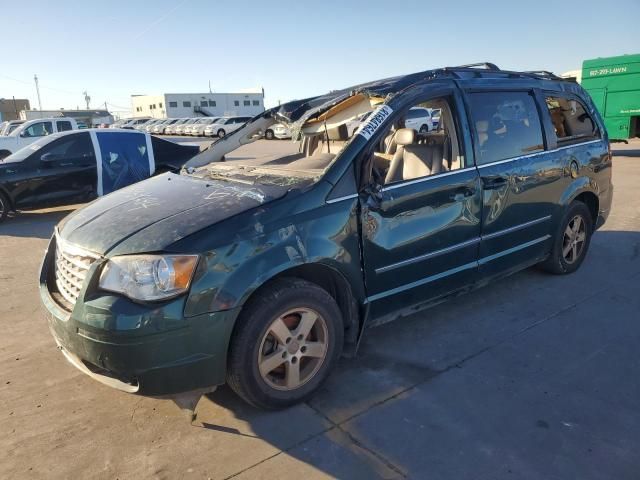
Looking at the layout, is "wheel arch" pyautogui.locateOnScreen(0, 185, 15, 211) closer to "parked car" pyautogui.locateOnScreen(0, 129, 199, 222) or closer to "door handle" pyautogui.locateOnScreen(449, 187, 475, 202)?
"parked car" pyautogui.locateOnScreen(0, 129, 199, 222)

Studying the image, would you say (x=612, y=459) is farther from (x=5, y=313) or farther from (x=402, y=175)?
(x=5, y=313)

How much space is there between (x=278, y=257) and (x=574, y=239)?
3.50 meters

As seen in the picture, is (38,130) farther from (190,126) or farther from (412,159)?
(190,126)

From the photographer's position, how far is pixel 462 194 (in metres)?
3.56

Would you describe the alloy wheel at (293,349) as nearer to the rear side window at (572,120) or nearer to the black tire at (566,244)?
the black tire at (566,244)

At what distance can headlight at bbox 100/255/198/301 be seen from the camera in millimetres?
2428

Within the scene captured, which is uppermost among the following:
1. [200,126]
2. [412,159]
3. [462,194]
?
[200,126]

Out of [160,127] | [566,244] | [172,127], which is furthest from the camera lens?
[160,127]

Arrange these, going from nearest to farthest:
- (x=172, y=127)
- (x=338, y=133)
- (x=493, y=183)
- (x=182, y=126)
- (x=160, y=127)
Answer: (x=493, y=183)
(x=338, y=133)
(x=182, y=126)
(x=172, y=127)
(x=160, y=127)

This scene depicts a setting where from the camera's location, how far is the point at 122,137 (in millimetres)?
9289

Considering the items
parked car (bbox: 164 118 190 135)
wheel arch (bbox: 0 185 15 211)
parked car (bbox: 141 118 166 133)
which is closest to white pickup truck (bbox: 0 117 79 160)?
wheel arch (bbox: 0 185 15 211)

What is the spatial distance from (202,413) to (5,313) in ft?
8.72

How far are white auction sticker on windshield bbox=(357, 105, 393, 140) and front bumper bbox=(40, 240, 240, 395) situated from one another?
144 centimetres

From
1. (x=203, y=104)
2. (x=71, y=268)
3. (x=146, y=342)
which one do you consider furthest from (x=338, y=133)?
(x=203, y=104)
